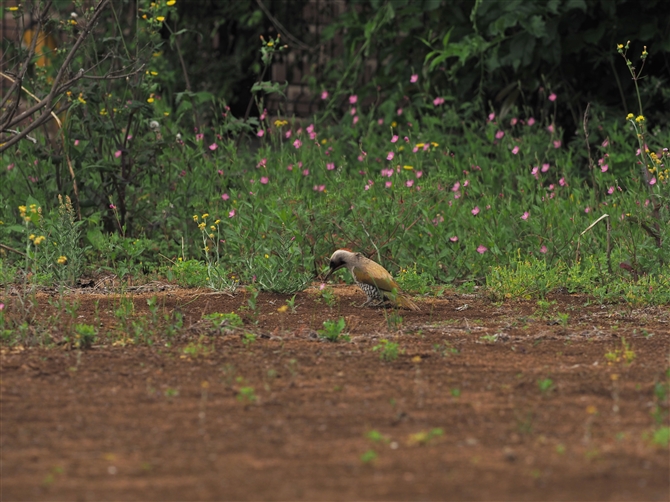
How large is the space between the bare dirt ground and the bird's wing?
0.38 m

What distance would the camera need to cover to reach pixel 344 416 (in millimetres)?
3664

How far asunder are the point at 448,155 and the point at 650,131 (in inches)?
85.8

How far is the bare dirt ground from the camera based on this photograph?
3039 mm

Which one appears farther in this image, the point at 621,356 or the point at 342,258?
the point at 342,258

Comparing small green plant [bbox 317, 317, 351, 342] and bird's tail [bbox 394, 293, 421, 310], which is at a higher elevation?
small green plant [bbox 317, 317, 351, 342]

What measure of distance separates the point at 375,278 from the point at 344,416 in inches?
83.9

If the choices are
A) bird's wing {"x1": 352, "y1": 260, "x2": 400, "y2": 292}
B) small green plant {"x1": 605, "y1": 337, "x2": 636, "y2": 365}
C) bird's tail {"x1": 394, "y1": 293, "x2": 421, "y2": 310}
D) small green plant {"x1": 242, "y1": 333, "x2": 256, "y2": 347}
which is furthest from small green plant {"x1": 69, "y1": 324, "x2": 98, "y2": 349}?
small green plant {"x1": 605, "y1": 337, "x2": 636, "y2": 365}

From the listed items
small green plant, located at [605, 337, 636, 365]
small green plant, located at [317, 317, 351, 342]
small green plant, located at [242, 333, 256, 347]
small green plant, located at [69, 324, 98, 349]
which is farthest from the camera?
small green plant, located at [317, 317, 351, 342]

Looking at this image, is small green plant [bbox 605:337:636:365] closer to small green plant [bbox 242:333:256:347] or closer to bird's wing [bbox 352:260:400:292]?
bird's wing [bbox 352:260:400:292]

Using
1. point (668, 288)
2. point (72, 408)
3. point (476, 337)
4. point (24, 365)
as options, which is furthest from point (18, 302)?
point (668, 288)

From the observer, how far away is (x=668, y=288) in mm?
6043

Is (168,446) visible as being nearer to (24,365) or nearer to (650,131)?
(24,365)

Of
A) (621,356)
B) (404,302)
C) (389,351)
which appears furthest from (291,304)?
(621,356)

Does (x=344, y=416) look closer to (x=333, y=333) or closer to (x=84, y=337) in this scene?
(x=333, y=333)
